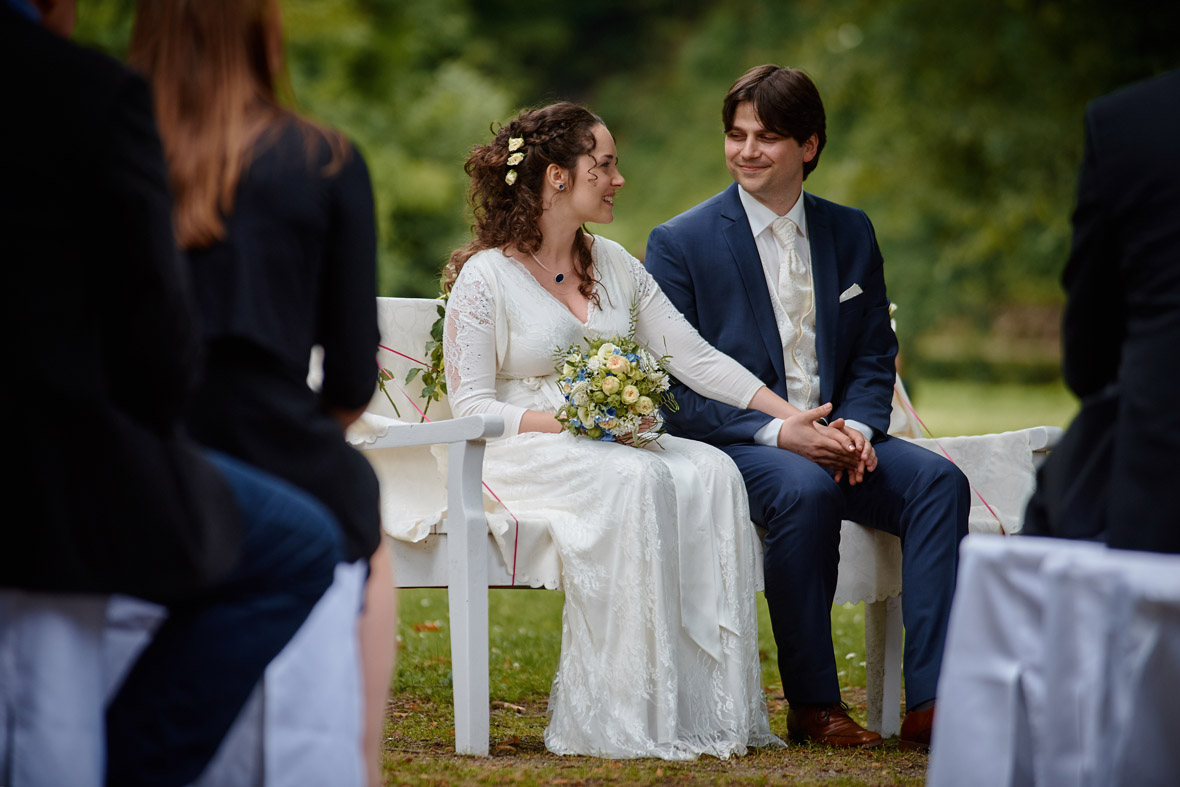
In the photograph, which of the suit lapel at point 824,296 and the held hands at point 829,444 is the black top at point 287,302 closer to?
the held hands at point 829,444

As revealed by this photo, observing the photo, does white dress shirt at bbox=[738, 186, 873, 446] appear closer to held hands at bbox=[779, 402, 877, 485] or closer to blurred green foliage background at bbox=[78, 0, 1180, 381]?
held hands at bbox=[779, 402, 877, 485]

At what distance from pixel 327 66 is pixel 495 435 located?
18328mm

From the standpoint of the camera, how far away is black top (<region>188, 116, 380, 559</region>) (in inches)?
84.6

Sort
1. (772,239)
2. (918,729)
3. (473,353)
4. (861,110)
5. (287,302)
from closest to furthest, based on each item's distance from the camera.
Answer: (287,302), (918,729), (473,353), (772,239), (861,110)

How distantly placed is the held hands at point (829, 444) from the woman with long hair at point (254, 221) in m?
2.38

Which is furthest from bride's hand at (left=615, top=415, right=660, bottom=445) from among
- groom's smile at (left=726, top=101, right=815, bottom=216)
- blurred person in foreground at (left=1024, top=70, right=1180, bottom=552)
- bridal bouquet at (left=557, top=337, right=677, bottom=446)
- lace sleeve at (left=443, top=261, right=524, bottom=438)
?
blurred person in foreground at (left=1024, top=70, right=1180, bottom=552)

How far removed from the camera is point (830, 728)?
4.03m

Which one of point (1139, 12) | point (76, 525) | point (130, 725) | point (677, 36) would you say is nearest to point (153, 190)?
point (76, 525)

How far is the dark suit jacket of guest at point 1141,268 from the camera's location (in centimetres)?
223

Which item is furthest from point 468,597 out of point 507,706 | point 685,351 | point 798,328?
point 798,328

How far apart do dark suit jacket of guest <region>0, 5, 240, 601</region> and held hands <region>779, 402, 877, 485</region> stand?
9.15 ft

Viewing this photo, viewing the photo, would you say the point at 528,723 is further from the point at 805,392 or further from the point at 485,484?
the point at 805,392

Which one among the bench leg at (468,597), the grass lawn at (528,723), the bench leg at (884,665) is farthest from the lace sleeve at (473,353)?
the bench leg at (884,665)

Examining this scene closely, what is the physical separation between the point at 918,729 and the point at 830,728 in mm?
265
